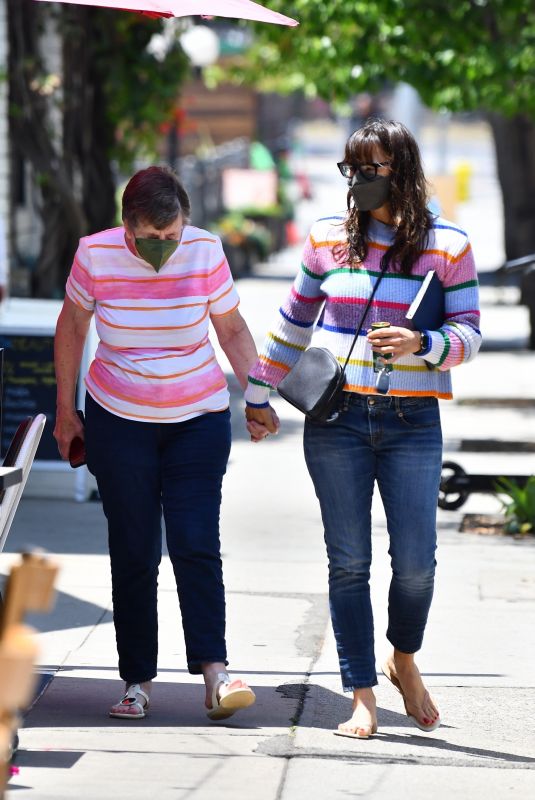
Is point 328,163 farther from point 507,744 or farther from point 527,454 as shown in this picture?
point 507,744

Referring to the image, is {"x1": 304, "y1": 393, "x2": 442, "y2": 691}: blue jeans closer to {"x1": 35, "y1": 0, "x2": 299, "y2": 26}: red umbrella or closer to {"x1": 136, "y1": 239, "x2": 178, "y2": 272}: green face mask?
{"x1": 136, "y1": 239, "x2": 178, "y2": 272}: green face mask

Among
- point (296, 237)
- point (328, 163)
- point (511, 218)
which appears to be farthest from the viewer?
point (328, 163)

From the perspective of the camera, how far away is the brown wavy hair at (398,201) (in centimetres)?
482

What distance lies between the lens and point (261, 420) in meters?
5.09

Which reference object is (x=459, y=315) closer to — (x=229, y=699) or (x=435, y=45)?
(x=229, y=699)

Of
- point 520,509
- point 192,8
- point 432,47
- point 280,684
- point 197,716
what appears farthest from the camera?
point 432,47

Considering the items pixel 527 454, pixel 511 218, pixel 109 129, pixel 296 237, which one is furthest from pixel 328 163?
pixel 527 454

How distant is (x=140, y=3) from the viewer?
5.37m

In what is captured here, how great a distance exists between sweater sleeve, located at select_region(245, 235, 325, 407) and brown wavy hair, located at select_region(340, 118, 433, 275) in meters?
0.18

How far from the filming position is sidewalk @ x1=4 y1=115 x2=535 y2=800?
454 cm

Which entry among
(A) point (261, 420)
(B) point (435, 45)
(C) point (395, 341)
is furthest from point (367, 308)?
(B) point (435, 45)

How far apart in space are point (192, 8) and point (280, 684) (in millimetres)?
2257

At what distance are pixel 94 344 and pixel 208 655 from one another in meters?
4.26

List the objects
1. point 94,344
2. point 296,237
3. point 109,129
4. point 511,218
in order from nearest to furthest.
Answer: point 94,344, point 109,129, point 511,218, point 296,237
